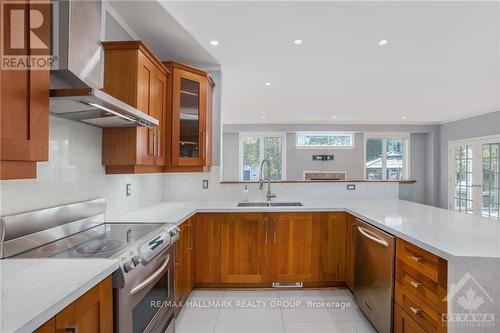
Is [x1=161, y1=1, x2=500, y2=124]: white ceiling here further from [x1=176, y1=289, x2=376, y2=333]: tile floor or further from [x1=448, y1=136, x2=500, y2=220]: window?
[x1=176, y1=289, x2=376, y2=333]: tile floor

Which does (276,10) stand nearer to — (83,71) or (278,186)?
(83,71)

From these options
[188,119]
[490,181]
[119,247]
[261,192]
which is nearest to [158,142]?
[188,119]

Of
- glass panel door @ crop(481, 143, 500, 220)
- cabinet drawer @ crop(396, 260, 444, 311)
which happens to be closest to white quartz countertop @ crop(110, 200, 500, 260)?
cabinet drawer @ crop(396, 260, 444, 311)

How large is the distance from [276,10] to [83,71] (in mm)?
1463

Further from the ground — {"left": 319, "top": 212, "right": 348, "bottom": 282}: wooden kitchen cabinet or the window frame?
the window frame

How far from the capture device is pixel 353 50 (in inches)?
108

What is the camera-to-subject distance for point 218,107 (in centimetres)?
326

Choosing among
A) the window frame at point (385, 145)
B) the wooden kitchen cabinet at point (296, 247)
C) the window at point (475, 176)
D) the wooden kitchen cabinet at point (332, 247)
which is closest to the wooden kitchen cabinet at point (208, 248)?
the wooden kitchen cabinet at point (296, 247)

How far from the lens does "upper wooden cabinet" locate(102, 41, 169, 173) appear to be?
190cm

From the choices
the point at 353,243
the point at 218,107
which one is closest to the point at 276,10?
the point at 218,107

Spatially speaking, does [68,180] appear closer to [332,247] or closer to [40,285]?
[40,285]

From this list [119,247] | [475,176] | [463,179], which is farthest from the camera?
[463,179]

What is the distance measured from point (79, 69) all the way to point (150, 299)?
1333 millimetres

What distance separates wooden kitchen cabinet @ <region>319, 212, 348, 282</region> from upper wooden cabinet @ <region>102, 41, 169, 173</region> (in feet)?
5.84
